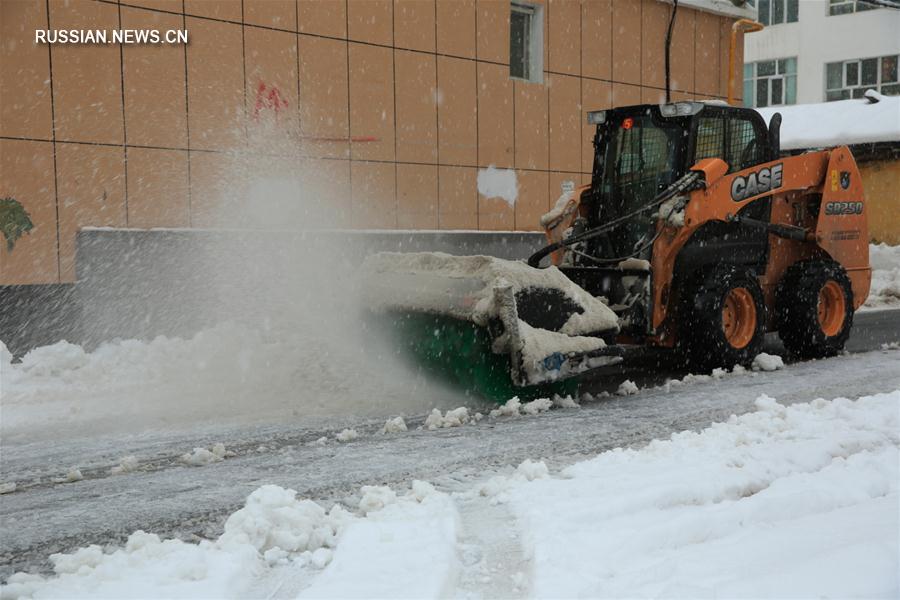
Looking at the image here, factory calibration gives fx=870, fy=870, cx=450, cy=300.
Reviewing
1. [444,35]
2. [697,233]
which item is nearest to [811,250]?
[697,233]

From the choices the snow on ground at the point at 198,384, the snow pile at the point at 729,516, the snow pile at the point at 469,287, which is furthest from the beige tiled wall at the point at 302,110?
the snow pile at the point at 729,516

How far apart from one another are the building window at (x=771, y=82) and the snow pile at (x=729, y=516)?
31.2 m

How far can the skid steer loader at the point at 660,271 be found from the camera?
21.1 feet

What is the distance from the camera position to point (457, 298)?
21.2ft

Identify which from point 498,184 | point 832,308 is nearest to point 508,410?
point 832,308

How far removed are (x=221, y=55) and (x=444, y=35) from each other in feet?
11.0

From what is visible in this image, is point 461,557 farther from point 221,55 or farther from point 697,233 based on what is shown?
point 221,55

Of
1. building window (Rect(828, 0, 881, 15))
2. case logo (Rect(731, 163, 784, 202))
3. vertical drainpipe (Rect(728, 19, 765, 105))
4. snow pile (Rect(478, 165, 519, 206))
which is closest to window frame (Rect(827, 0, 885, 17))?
building window (Rect(828, 0, 881, 15))

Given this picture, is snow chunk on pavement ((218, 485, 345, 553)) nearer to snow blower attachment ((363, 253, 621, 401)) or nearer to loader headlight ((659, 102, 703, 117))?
snow blower attachment ((363, 253, 621, 401))

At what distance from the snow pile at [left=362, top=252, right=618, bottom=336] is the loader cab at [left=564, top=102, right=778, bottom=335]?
821 millimetres

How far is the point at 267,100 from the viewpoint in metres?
10.0

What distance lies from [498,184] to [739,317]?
17.1 feet

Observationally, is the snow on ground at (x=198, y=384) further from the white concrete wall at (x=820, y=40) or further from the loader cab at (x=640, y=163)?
the white concrete wall at (x=820, y=40)

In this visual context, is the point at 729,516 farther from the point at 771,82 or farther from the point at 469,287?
the point at 771,82
